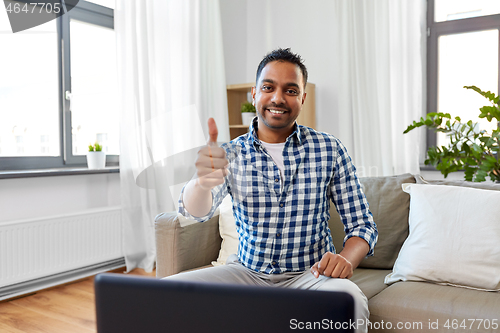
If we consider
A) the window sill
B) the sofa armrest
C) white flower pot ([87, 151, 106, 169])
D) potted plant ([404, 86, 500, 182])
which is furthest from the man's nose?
white flower pot ([87, 151, 106, 169])

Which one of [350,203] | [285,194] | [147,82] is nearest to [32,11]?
[147,82]

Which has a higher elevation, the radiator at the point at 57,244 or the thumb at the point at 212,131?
the thumb at the point at 212,131

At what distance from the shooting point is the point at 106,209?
2.83 metres

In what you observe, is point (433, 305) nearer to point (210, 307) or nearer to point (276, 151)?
point (276, 151)

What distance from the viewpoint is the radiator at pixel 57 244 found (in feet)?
7.63

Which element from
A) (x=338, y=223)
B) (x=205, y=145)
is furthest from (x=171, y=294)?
(x=338, y=223)

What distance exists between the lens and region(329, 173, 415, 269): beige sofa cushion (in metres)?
1.74

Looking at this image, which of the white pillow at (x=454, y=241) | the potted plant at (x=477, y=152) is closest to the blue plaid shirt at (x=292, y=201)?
the white pillow at (x=454, y=241)

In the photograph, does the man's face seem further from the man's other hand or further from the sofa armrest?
the sofa armrest

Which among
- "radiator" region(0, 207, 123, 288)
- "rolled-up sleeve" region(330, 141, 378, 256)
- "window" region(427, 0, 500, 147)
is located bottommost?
"radiator" region(0, 207, 123, 288)

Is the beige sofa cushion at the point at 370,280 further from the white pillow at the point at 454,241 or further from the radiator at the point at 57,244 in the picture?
the radiator at the point at 57,244

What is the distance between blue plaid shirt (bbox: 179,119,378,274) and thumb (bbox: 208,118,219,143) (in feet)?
1.61

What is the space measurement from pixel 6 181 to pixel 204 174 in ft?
6.82

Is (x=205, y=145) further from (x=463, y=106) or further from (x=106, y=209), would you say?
(x=463, y=106)
